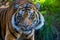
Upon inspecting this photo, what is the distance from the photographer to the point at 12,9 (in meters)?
4.61

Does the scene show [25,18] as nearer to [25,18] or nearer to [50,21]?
[25,18]

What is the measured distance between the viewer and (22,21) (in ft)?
14.3

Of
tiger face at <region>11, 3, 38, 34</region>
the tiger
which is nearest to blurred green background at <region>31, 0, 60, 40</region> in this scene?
the tiger

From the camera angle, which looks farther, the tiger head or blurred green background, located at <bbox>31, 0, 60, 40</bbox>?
blurred green background, located at <bbox>31, 0, 60, 40</bbox>

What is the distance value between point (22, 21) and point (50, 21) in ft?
4.17

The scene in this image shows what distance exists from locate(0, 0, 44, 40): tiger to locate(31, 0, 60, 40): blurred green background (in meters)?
0.84

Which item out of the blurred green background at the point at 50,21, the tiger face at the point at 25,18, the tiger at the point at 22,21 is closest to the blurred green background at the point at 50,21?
the blurred green background at the point at 50,21

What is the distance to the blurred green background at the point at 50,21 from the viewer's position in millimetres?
5445

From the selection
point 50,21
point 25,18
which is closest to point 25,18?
point 25,18

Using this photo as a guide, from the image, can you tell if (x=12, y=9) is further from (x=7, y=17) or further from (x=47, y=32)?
(x=47, y=32)

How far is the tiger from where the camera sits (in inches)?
171

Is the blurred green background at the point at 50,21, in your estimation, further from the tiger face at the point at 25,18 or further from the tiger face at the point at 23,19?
the tiger face at the point at 25,18

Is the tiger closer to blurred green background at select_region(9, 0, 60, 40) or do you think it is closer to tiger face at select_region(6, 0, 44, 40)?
tiger face at select_region(6, 0, 44, 40)

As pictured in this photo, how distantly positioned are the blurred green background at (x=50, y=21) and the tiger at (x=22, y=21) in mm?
843
